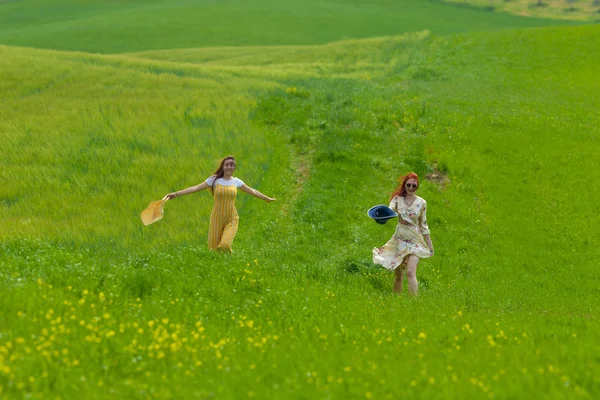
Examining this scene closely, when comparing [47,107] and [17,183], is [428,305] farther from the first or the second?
[47,107]

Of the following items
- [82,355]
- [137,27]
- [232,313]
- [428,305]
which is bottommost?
[137,27]

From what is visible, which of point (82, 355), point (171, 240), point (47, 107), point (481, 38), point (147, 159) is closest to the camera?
point (82, 355)

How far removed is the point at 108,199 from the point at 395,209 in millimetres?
7528

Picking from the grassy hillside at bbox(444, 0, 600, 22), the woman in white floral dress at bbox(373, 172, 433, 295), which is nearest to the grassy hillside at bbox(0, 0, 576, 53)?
the grassy hillside at bbox(444, 0, 600, 22)

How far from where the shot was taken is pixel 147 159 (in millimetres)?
17609

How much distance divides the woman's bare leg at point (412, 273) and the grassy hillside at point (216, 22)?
49.7m

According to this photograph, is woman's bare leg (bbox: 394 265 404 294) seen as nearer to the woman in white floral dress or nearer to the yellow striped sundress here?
the woman in white floral dress

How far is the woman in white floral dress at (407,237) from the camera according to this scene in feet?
36.4

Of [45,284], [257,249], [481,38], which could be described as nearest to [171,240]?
[257,249]

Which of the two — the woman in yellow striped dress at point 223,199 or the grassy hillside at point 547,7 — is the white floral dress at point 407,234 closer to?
the woman in yellow striped dress at point 223,199

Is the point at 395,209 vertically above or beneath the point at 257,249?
above

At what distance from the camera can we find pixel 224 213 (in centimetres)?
1131

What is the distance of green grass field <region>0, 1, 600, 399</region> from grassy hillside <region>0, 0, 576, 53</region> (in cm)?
2650

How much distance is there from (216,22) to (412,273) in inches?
2486
